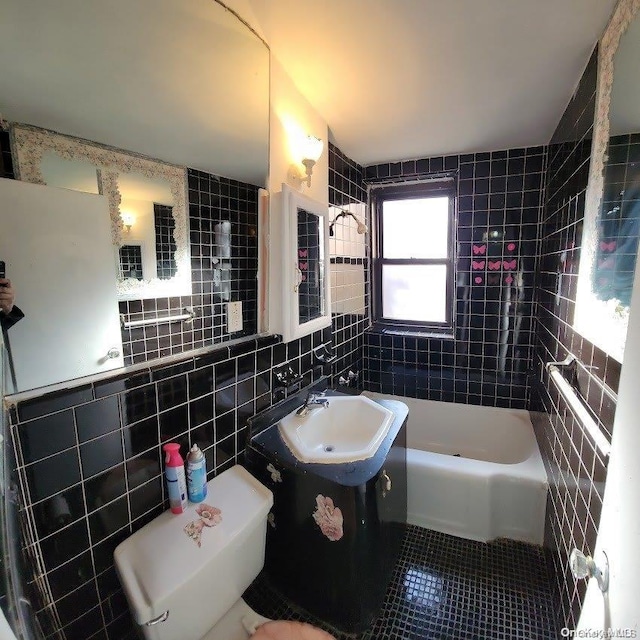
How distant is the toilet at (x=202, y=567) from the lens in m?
0.90

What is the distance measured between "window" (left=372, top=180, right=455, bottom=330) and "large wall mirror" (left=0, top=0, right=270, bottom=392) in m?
1.51

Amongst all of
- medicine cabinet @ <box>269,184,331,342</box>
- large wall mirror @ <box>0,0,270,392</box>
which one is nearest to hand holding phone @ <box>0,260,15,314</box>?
large wall mirror @ <box>0,0,270,392</box>

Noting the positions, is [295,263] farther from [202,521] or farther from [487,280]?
[487,280]

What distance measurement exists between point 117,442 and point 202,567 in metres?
0.44

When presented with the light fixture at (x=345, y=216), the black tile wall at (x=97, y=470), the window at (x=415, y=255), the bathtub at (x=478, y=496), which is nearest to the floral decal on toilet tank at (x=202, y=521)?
the black tile wall at (x=97, y=470)

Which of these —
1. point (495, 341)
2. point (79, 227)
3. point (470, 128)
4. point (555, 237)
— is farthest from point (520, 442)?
point (79, 227)

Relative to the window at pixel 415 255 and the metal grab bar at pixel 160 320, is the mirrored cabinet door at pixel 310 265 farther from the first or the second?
the window at pixel 415 255

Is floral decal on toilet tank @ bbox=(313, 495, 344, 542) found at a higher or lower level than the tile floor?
higher

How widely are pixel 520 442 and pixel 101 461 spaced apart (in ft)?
7.89

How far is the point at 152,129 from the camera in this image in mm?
1044

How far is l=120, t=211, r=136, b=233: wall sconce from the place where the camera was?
97cm

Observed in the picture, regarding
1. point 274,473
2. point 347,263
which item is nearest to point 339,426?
point 274,473

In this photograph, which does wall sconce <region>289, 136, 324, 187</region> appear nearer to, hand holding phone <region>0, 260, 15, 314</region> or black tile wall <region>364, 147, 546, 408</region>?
black tile wall <region>364, 147, 546, 408</region>

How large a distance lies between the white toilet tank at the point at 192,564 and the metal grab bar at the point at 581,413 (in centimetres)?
108
